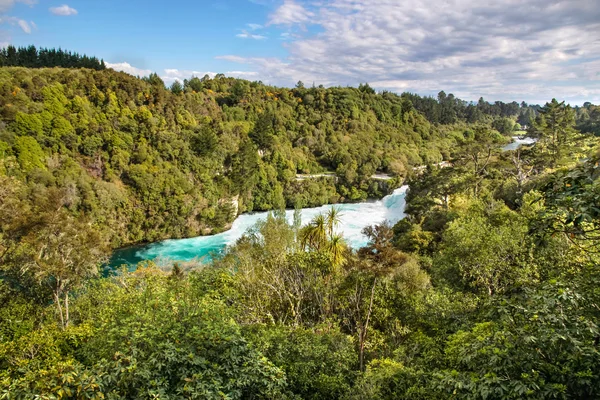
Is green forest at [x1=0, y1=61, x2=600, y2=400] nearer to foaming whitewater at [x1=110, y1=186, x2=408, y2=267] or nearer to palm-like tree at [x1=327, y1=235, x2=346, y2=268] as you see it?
palm-like tree at [x1=327, y1=235, x2=346, y2=268]

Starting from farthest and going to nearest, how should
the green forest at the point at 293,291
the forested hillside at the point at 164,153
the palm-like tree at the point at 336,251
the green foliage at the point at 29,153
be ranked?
the forested hillside at the point at 164,153 < the green foliage at the point at 29,153 < the palm-like tree at the point at 336,251 < the green forest at the point at 293,291

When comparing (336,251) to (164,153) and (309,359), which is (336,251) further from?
(164,153)

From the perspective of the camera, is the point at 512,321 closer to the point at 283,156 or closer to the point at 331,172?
the point at 283,156

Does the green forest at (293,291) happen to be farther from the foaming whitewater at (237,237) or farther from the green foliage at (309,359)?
the foaming whitewater at (237,237)

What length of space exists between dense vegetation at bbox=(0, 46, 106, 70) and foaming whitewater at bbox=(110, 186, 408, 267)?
4075cm

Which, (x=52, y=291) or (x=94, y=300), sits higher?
(x=52, y=291)

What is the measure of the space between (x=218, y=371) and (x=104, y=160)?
44.9 meters

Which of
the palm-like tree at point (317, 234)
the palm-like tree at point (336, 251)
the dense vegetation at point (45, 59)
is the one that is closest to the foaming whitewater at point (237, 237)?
the palm-like tree at point (317, 234)

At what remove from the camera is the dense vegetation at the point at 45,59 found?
59500mm

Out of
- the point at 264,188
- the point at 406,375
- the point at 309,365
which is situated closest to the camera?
the point at 406,375

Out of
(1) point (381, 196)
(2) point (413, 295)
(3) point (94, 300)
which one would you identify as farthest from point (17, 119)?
(1) point (381, 196)

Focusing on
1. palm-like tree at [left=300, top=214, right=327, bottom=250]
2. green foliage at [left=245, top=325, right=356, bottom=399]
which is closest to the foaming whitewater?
palm-like tree at [left=300, top=214, right=327, bottom=250]

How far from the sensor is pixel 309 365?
7820 millimetres

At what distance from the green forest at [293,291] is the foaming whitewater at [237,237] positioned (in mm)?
2719
